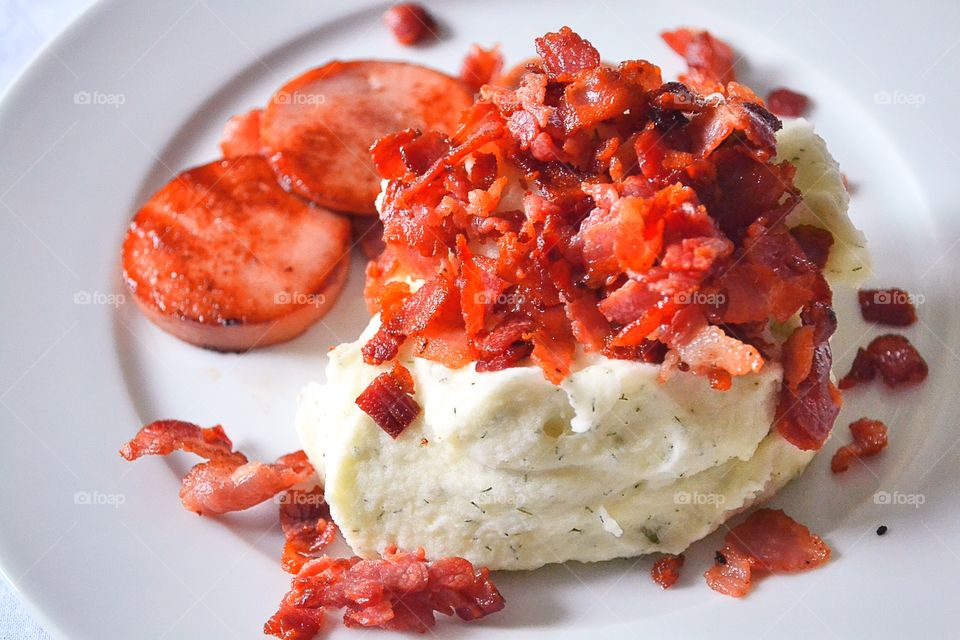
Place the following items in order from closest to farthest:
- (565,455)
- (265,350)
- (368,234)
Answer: (565,455), (265,350), (368,234)

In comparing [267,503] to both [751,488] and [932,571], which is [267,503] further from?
[932,571]

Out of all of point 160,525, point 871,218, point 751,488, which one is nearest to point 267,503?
point 160,525

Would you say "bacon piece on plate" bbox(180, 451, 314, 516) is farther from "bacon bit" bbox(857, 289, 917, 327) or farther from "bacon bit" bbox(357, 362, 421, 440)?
"bacon bit" bbox(857, 289, 917, 327)

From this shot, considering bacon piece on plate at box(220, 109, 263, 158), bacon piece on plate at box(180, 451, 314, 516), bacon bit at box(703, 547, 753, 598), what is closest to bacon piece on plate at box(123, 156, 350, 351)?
bacon piece on plate at box(220, 109, 263, 158)

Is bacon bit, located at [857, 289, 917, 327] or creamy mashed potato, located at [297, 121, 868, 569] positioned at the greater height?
bacon bit, located at [857, 289, 917, 327]

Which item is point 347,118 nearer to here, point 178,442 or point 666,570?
point 178,442

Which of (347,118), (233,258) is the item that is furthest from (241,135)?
(233,258)
